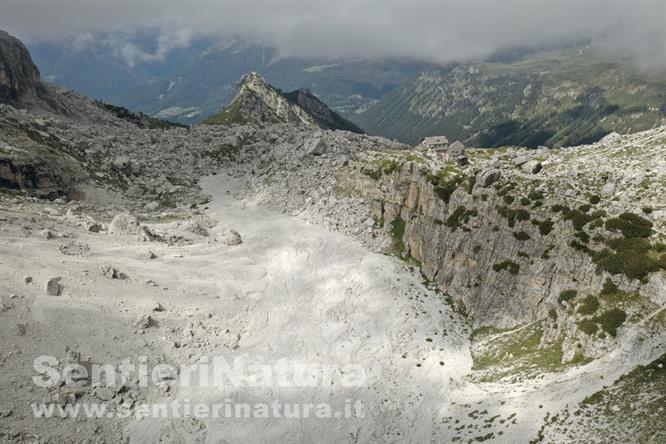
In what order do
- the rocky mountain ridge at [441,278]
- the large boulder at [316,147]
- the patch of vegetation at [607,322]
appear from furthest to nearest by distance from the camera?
the large boulder at [316,147] < the patch of vegetation at [607,322] < the rocky mountain ridge at [441,278]

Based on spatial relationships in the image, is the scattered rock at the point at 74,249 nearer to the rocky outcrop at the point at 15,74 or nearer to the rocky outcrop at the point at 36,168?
the rocky outcrop at the point at 36,168

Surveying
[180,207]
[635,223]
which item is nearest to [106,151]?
[180,207]

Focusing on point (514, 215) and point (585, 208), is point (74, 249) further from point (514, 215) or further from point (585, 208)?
point (585, 208)

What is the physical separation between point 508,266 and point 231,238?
192 feet

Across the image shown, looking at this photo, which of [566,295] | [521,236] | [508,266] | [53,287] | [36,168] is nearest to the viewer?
[566,295]

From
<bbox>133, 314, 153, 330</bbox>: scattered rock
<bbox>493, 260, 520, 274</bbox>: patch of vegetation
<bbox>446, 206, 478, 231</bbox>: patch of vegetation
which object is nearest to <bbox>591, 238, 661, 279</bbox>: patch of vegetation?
<bbox>493, 260, 520, 274</bbox>: patch of vegetation

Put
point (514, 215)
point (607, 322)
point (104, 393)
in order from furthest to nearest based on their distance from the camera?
point (514, 215) < point (104, 393) < point (607, 322)

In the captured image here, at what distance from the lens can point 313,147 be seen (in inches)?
5531

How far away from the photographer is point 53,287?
59.0 metres

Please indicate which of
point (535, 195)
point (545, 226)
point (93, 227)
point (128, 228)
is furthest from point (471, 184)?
point (93, 227)

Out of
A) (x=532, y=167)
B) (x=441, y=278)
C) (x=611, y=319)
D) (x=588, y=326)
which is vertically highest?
(x=532, y=167)

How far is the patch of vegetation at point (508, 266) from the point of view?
62831mm

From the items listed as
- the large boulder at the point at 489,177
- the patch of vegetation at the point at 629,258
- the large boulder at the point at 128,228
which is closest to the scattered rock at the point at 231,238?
the large boulder at the point at 128,228

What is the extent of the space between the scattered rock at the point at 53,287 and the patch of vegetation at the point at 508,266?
208 ft
